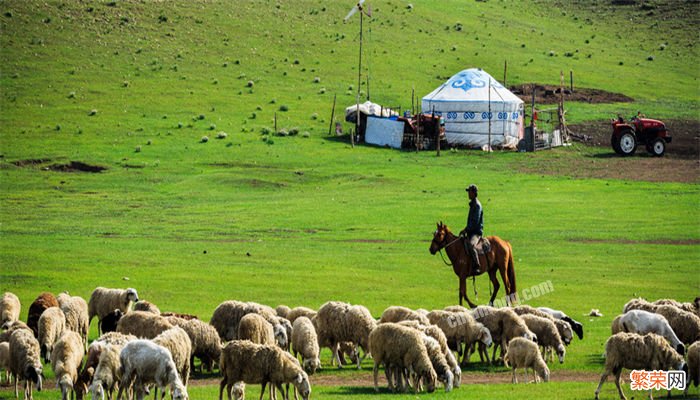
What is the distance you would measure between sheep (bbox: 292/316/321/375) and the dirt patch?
183ft

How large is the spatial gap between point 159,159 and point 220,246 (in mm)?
21242

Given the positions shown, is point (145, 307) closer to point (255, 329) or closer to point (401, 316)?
point (255, 329)

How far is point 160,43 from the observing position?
78188mm

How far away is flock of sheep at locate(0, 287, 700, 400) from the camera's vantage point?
1625cm

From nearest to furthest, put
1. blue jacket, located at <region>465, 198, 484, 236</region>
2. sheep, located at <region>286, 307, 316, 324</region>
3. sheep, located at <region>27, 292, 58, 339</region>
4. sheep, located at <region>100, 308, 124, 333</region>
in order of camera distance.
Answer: sheep, located at <region>100, 308, 124, 333</region> → sheep, located at <region>27, 292, 58, 339</region> → sheep, located at <region>286, 307, 316, 324</region> → blue jacket, located at <region>465, 198, 484, 236</region>

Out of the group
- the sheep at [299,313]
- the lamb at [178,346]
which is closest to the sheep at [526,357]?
the sheep at [299,313]

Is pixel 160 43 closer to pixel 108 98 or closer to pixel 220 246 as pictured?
pixel 108 98

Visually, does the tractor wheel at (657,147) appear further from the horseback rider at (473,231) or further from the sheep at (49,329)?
the sheep at (49,329)

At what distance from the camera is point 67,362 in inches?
656

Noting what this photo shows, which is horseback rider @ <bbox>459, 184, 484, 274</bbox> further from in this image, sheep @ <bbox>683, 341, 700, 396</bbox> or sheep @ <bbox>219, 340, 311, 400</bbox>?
sheep @ <bbox>219, 340, 311, 400</bbox>

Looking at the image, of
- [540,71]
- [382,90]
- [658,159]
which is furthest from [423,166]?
[540,71]

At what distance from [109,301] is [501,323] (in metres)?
7.91

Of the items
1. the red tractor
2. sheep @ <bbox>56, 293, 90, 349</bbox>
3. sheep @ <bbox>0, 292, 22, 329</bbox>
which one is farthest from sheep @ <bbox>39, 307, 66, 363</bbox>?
the red tractor

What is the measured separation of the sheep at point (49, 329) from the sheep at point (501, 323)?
23.5 feet
